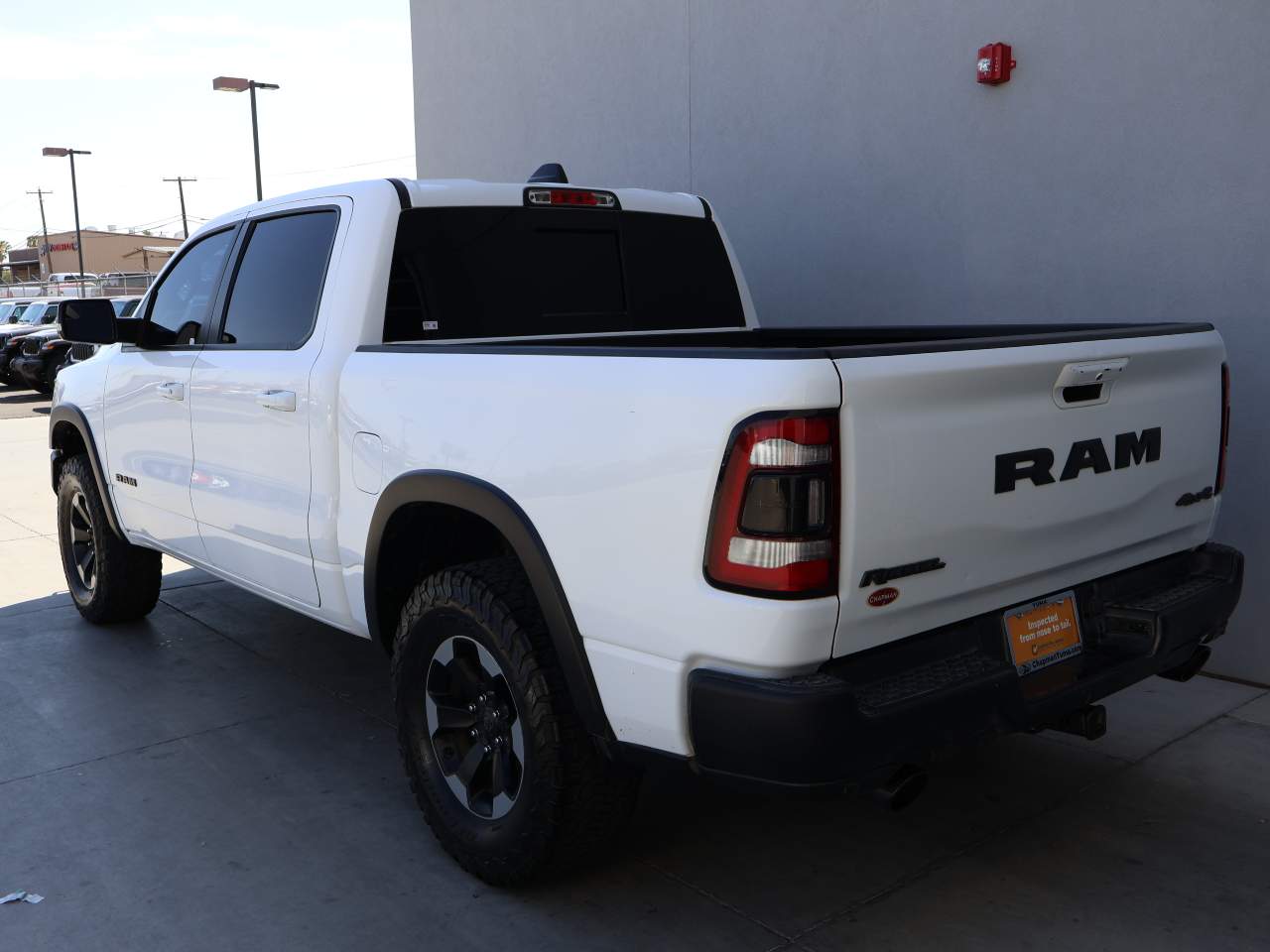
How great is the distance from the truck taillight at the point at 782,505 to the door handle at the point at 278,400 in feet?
6.24

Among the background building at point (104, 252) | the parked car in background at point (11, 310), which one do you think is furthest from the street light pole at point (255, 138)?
the background building at point (104, 252)

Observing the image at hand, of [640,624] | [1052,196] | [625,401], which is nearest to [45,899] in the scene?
[640,624]

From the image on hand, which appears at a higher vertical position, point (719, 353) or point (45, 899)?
point (719, 353)

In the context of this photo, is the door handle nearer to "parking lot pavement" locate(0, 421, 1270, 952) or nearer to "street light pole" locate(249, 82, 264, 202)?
"parking lot pavement" locate(0, 421, 1270, 952)

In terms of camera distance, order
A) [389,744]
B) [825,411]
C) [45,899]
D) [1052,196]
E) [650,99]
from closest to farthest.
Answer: [825,411] → [45,899] → [389,744] → [1052,196] → [650,99]

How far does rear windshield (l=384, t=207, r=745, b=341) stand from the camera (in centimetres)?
378

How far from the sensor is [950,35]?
5520 mm

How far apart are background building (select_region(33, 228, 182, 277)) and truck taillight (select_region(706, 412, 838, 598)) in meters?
100

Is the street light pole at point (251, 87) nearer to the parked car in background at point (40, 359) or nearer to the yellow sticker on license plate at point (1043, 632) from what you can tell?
the parked car in background at point (40, 359)

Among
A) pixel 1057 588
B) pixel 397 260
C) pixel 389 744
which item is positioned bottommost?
pixel 389 744

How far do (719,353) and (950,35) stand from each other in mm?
3806

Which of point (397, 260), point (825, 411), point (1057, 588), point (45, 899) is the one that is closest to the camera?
point (825, 411)

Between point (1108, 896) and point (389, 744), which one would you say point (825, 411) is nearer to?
point (1108, 896)

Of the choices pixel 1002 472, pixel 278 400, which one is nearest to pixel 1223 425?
pixel 1002 472
